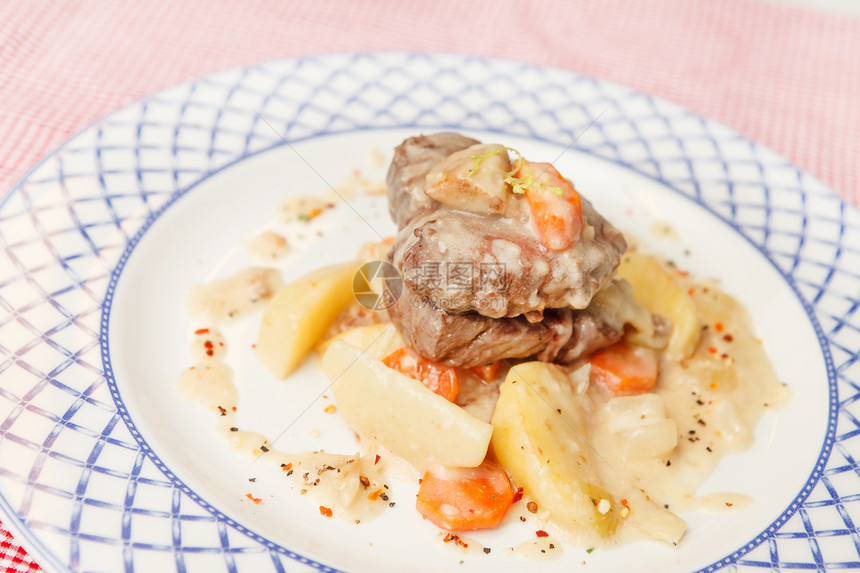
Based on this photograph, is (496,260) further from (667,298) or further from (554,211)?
(667,298)

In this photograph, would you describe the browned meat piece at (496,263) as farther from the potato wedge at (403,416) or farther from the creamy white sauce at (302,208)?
the creamy white sauce at (302,208)

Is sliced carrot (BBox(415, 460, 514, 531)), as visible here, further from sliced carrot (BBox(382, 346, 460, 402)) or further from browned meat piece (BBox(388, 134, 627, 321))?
browned meat piece (BBox(388, 134, 627, 321))

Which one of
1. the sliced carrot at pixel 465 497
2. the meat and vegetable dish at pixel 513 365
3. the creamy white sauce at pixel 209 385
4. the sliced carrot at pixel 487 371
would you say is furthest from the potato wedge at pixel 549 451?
the creamy white sauce at pixel 209 385

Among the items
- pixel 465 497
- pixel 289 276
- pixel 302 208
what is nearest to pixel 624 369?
pixel 465 497

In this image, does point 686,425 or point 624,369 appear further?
point 624,369

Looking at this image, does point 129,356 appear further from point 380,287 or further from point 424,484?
point 424,484

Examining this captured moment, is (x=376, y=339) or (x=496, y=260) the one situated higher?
(x=496, y=260)

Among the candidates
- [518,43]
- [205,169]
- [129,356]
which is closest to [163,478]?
[129,356]
